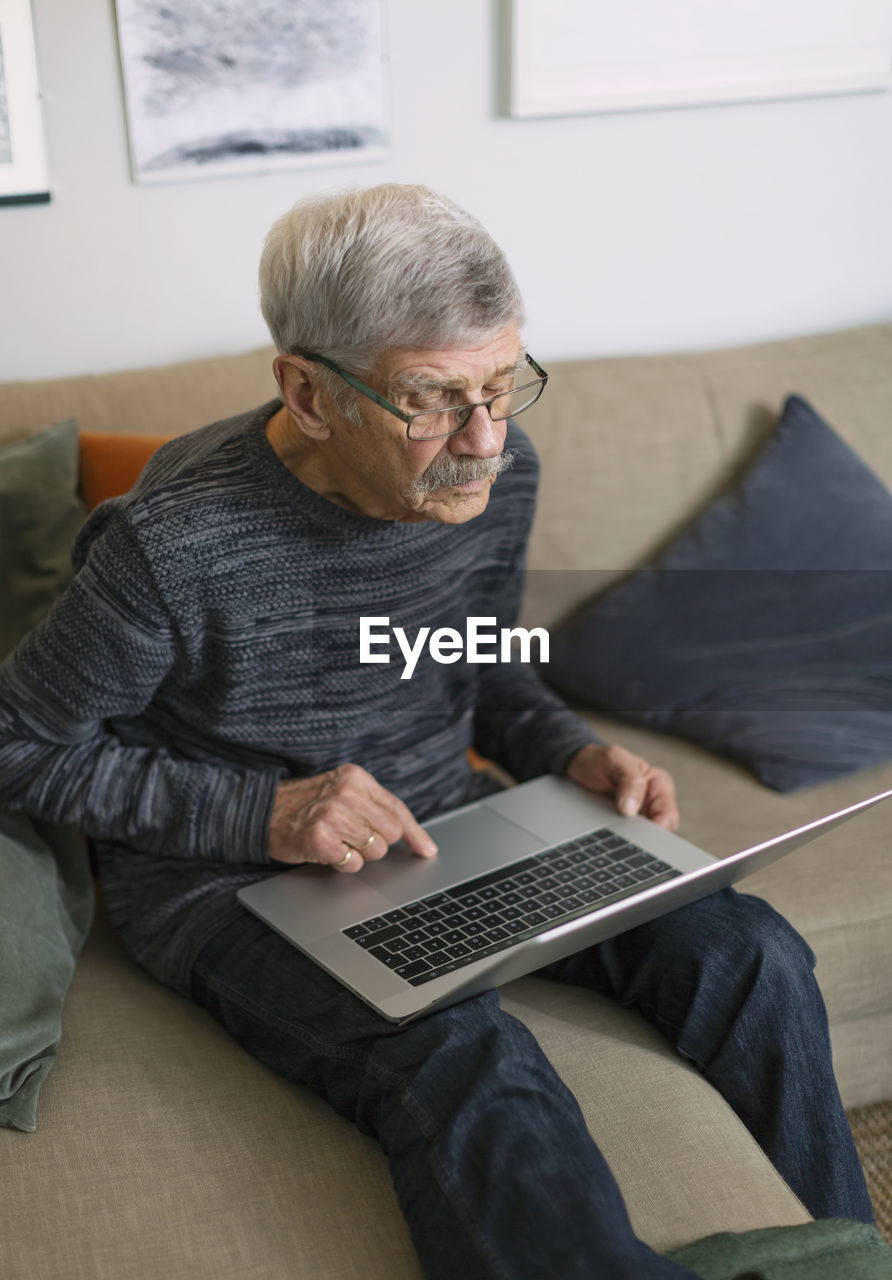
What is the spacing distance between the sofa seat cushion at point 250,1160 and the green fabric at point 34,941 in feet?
0.11

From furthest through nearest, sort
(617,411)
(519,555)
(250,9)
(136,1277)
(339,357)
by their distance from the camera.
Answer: (617,411) → (250,9) → (519,555) → (339,357) → (136,1277)

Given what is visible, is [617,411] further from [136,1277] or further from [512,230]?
[136,1277]

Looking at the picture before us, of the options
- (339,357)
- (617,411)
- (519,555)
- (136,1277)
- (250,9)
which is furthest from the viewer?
(617,411)

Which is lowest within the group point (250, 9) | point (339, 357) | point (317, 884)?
point (317, 884)

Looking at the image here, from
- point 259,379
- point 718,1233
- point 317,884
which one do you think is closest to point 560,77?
point 259,379

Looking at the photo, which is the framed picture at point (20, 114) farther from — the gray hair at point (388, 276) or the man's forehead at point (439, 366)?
the man's forehead at point (439, 366)

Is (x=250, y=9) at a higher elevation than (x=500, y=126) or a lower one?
higher

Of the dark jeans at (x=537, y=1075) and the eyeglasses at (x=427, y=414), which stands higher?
the eyeglasses at (x=427, y=414)

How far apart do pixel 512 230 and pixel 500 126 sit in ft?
0.55

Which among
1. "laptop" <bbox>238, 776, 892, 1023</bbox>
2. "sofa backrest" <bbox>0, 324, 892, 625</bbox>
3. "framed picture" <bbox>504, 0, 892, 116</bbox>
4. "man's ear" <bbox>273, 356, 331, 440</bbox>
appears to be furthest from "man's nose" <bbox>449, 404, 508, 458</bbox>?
"framed picture" <bbox>504, 0, 892, 116</bbox>

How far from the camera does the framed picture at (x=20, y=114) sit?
1751mm

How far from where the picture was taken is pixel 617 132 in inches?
83.5

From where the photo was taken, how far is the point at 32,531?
5.22 ft

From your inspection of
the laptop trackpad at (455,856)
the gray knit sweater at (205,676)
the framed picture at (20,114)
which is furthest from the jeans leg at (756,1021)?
the framed picture at (20,114)
